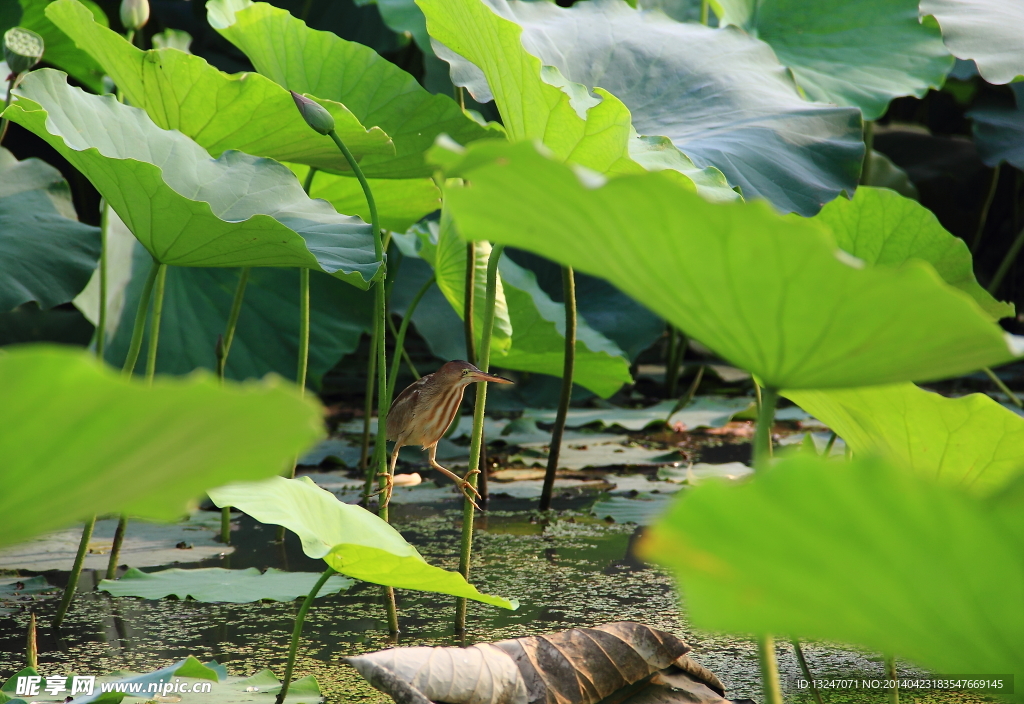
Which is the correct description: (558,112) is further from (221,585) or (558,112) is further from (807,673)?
(221,585)

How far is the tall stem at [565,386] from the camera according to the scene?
170 cm

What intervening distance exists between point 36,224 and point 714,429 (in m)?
2.03

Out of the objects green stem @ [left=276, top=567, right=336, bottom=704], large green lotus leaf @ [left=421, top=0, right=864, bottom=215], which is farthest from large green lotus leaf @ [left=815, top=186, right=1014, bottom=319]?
green stem @ [left=276, top=567, right=336, bottom=704]

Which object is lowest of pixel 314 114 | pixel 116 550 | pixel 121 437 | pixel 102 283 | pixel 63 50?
pixel 116 550

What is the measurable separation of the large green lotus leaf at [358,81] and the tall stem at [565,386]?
1.15 feet

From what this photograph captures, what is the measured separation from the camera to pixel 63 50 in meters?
2.75

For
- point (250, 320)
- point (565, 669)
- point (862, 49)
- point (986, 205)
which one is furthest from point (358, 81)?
point (986, 205)

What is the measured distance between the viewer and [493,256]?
1330 mm

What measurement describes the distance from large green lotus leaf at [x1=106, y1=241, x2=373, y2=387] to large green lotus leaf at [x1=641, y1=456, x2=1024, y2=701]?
229 centimetres

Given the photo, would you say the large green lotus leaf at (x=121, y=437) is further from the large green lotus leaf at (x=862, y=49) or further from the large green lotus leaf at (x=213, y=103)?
the large green lotus leaf at (x=862, y=49)

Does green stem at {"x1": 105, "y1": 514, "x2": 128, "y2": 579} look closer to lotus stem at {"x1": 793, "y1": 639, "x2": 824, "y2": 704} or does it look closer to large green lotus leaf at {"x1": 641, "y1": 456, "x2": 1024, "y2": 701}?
lotus stem at {"x1": 793, "y1": 639, "x2": 824, "y2": 704}

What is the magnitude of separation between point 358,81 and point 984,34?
145 cm

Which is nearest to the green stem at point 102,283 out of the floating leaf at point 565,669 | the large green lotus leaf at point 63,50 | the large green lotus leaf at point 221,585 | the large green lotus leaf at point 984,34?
the large green lotus leaf at point 221,585

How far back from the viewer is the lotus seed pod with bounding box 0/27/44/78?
4.89 feet
